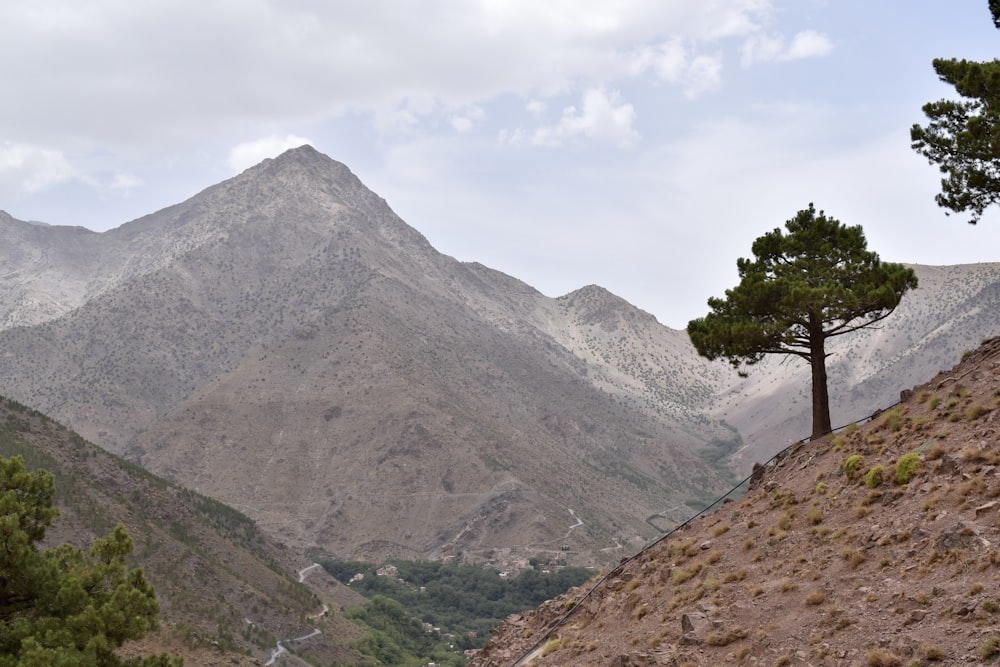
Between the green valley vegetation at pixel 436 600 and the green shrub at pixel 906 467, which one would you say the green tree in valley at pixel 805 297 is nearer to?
the green shrub at pixel 906 467

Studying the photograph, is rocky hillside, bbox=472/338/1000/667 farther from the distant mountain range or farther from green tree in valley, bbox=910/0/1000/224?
the distant mountain range

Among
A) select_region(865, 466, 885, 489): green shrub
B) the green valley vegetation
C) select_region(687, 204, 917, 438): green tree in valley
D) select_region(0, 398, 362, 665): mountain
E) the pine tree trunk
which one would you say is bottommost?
the green valley vegetation

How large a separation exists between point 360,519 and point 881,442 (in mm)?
116105

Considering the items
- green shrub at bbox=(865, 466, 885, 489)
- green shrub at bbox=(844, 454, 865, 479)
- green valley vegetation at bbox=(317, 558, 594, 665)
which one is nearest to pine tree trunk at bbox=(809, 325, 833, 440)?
green shrub at bbox=(844, 454, 865, 479)

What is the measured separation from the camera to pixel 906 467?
17.6 m

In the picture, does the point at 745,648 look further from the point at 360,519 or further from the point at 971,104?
the point at 360,519

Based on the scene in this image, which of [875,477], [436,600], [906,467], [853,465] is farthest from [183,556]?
[906,467]

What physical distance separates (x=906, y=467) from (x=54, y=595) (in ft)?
58.9

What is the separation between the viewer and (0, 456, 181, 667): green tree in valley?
1731cm

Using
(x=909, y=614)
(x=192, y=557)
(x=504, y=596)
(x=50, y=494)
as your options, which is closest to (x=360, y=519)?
(x=504, y=596)

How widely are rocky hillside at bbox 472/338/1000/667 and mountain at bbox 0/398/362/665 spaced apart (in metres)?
34.4

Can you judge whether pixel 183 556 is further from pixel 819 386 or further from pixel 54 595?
pixel 819 386

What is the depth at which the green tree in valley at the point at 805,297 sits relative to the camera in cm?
2438

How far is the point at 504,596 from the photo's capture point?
10400 cm
